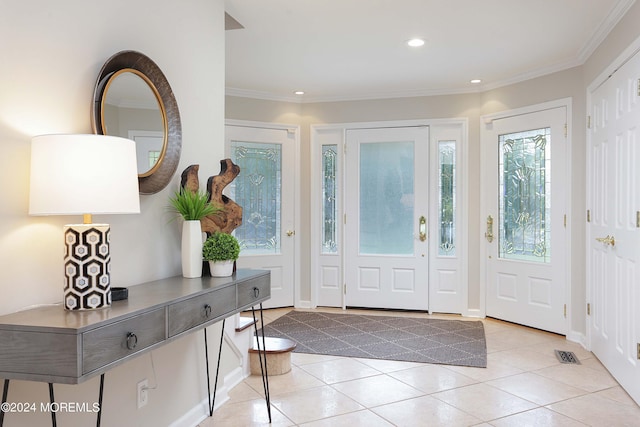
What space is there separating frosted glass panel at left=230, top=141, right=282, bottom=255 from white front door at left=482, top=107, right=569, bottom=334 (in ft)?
7.41

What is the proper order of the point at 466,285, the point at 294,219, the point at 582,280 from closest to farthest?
the point at 582,280 < the point at 466,285 < the point at 294,219

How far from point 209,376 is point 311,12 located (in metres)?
2.40

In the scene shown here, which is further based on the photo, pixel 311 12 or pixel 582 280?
pixel 582 280

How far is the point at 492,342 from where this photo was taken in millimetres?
4363

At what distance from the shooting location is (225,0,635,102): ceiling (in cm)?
335

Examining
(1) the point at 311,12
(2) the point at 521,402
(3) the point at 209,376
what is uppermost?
(1) the point at 311,12

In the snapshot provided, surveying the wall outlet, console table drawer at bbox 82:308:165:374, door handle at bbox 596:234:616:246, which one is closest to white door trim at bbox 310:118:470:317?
door handle at bbox 596:234:616:246

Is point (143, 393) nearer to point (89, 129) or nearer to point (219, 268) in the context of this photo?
point (219, 268)

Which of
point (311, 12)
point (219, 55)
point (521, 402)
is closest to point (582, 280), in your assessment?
point (521, 402)

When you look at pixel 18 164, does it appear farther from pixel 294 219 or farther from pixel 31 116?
pixel 294 219

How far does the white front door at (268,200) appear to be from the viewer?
557 centimetres

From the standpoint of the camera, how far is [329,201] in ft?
19.2

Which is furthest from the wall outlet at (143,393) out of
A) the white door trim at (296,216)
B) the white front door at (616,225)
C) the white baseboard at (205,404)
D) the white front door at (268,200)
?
the white door trim at (296,216)

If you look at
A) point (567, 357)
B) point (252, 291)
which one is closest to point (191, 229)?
point (252, 291)
